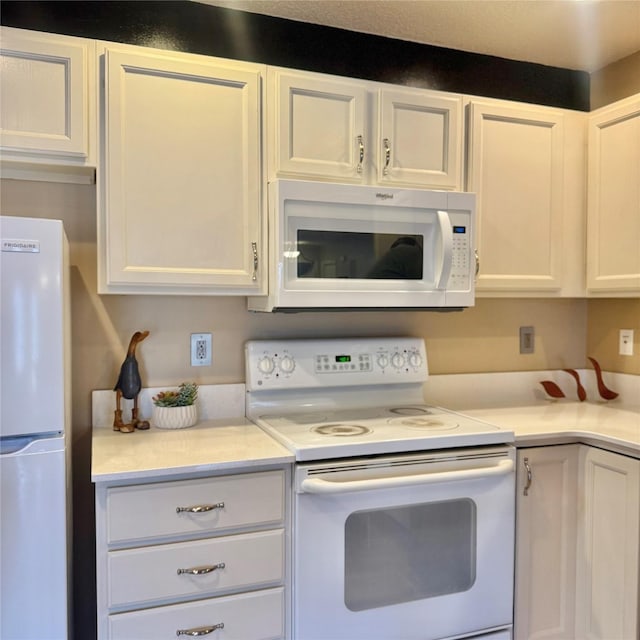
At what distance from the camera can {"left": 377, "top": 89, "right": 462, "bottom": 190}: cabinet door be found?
2020mm

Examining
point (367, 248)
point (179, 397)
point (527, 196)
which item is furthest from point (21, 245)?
point (527, 196)

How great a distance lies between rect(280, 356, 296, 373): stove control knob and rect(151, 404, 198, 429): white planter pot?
0.36 metres

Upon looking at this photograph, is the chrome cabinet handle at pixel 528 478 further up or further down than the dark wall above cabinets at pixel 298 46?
further down

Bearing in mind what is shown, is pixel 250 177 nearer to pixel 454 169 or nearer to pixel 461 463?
pixel 454 169

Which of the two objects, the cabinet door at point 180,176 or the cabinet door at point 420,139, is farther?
the cabinet door at point 420,139

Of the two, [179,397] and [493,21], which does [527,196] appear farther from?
[179,397]

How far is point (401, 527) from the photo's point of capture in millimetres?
1776

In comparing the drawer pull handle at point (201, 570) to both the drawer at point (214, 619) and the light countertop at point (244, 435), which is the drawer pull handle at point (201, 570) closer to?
the drawer at point (214, 619)

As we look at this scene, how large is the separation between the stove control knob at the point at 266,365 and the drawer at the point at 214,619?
2.46ft

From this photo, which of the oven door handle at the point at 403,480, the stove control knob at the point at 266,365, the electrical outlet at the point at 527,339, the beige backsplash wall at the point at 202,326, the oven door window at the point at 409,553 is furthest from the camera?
the electrical outlet at the point at 527,339

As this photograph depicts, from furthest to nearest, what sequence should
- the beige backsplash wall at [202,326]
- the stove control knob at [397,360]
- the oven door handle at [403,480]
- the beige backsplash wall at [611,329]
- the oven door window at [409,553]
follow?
1. the beige backsplash wall at [611,329]
2. the stove control knob at [397,360]
3. the beige backsplash wall at [202,326]
4. the oven door window at [409,553]
5. the oven door handle at [403,480]

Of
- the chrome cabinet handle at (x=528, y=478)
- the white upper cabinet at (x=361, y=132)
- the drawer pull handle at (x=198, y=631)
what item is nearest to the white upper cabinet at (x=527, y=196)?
the white upper cabinet at (x=361, y=132)

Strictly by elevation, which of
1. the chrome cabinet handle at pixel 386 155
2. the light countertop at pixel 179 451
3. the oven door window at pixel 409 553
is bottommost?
the oven door window at pixel 409 553

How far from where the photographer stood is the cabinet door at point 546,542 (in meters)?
1.90
